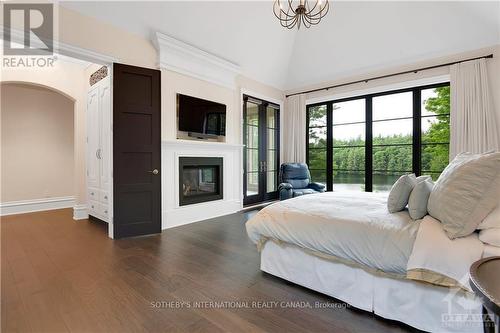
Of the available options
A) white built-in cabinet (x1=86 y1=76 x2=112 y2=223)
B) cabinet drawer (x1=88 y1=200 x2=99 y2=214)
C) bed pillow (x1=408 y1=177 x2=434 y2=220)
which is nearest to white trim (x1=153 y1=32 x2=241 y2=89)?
white built-in cabinet (x1=86 y1=76 x2=112 y2=223)

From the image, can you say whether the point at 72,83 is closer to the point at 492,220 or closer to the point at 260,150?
the point at 260,150

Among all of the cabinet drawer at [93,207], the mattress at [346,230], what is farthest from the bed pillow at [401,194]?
the cabinet drawer at [93,207]

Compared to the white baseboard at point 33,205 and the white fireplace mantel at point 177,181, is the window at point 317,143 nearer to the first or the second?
the white fireplace mantel at point 177,181

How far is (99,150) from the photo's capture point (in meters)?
4.06

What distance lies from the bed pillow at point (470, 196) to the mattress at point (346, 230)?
20 cm

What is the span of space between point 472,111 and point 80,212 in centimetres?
689

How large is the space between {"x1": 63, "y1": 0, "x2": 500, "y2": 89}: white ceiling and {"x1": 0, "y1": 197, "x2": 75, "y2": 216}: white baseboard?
417cm

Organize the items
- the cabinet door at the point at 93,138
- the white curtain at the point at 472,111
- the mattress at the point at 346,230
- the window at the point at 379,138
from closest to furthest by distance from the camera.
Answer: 1. the mattress at the point at 346,230
2. the white curtain at the point at 472,111
3. the cabinet door at the point at 93,138
4. the window at the point at 379,138

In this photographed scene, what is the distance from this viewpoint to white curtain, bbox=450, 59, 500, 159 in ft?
12.0

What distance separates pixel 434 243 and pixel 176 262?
2.26m

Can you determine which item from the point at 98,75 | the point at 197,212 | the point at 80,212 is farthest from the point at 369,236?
the point at 80,212

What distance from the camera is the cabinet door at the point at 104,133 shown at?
3783 mm

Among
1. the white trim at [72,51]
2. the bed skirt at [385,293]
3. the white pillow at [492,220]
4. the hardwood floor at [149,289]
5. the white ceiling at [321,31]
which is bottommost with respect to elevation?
the hardwood floor at [149,289]

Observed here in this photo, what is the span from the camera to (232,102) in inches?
193
